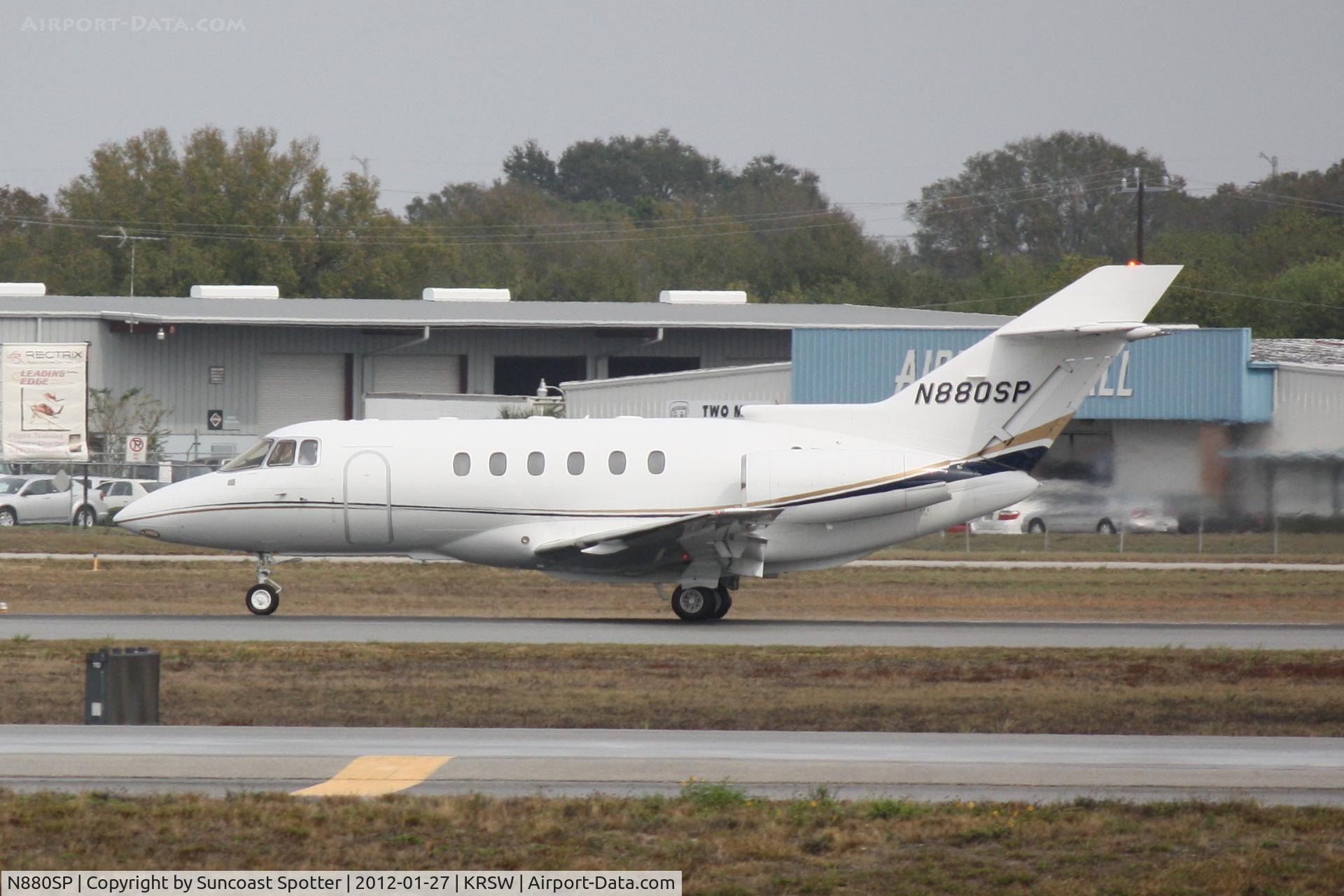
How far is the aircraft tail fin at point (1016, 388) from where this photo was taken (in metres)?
23.4

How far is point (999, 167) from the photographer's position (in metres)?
129

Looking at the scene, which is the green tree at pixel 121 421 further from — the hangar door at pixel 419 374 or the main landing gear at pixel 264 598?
the main landing gear at pixel 264 598

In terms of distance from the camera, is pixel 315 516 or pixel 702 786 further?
pixel 315 516

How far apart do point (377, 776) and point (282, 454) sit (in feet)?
43.8

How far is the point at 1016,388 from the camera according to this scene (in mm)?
23703

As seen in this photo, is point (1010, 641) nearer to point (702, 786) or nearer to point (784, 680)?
point (784, 680)

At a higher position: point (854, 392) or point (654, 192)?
point (654, 192)

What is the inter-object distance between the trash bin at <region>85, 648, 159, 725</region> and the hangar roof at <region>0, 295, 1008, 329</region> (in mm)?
40795

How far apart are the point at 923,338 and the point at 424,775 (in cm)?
3710

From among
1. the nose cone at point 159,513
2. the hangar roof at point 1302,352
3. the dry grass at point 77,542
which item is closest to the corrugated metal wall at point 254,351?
the dry grass at point 77,542

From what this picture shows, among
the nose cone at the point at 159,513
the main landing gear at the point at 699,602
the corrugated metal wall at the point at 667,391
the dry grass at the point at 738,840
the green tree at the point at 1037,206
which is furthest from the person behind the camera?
the green tree at the point at 1037,206

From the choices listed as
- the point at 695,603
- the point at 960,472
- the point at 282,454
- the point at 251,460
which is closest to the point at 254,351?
the point at 251,460

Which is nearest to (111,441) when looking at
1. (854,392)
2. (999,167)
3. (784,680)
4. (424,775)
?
(854,392)

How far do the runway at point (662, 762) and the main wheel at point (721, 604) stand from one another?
32.7 feet
